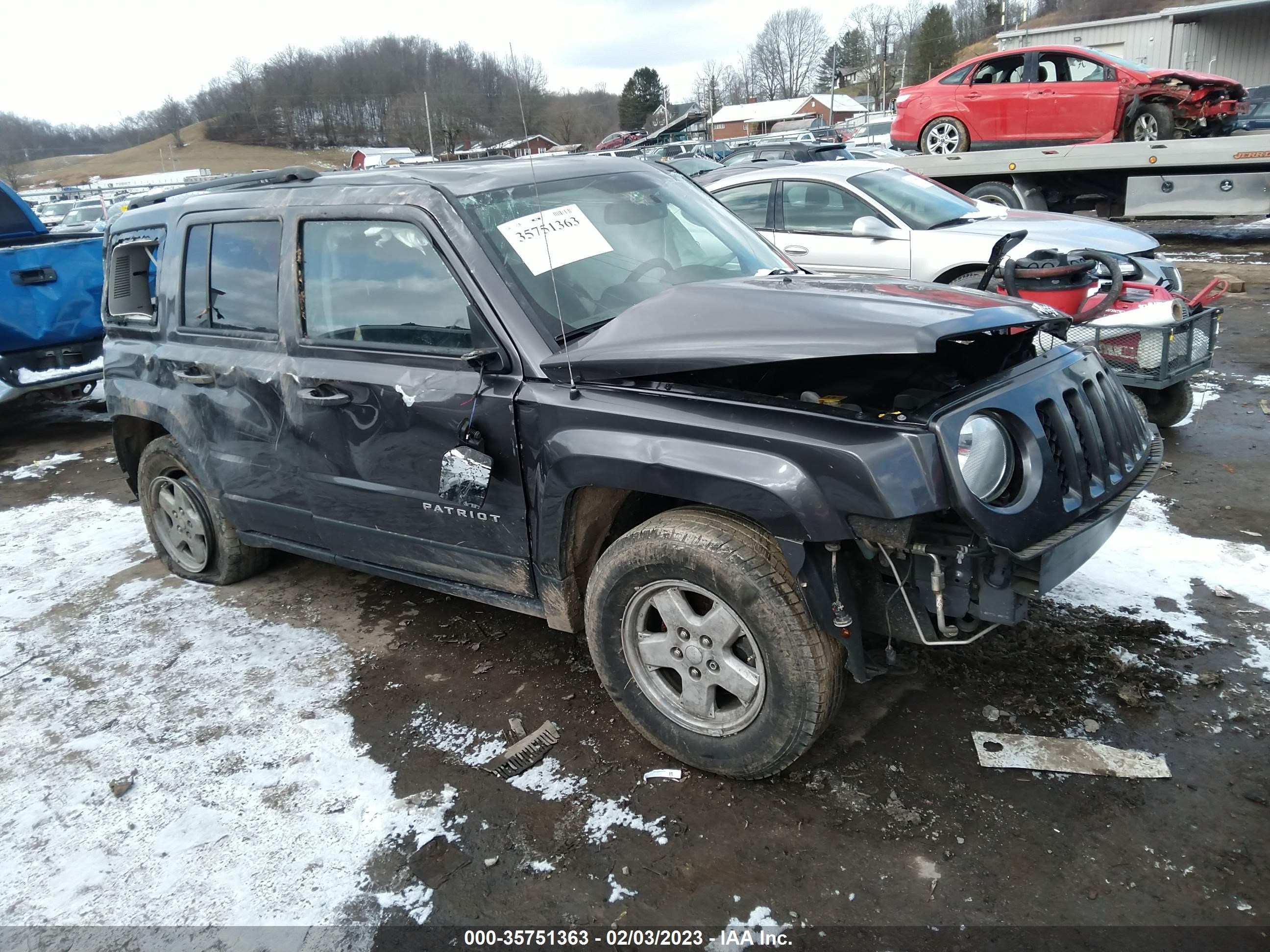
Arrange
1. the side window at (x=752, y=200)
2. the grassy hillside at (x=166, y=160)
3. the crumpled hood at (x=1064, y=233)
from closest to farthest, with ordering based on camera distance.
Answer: the crumpled hood at (x=1064, y=233)
the side window at (x=752, y=200)
the grassy hillside at (x=166, y=160)

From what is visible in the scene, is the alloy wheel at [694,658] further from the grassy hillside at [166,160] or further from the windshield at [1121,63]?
the grassy hillside at [166,160]

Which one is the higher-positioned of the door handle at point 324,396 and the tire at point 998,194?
the tire at point 998,194

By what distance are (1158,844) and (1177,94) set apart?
12328 millimetres

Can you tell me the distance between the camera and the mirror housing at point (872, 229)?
268 inches

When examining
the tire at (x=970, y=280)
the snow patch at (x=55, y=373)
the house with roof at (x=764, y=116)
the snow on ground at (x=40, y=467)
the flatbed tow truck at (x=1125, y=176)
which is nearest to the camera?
the tire at (x=970, y=280)

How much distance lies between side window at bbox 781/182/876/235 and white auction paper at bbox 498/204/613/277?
4.69 m

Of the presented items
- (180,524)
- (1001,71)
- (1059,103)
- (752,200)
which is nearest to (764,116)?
(1001,71)

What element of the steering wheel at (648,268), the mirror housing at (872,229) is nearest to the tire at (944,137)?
the mirror housing at (872,229)

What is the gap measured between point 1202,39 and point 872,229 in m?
26.4

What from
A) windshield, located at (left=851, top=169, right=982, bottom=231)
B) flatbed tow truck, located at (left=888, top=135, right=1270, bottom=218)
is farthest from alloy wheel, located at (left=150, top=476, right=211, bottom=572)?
flatbed tow truck, located at (left=888, top=135, right=1270, bottom=218)

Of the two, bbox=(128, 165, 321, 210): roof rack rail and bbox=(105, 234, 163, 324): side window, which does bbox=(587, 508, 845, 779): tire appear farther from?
bbox=(105, 234, 163, 324): side window

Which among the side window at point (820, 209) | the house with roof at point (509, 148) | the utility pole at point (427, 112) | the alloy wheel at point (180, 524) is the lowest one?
the alloy wheel at point (180, 524)

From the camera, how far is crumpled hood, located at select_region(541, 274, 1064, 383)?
2.36 metres

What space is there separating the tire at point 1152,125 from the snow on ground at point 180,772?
12609mm
